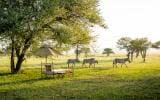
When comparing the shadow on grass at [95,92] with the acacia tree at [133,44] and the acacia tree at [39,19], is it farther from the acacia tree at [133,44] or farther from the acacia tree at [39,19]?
the acacia tree at [133,44]

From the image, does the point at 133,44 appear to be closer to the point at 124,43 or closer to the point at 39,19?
the point at 124,43

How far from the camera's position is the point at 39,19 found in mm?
37344

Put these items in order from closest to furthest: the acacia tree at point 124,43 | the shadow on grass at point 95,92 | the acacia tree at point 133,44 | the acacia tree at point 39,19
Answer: the shadow on grass at point 95,92 < the acacia tree at point 39,19 < the acacia tree at point 133,44 < the acacia tree at point 124,43

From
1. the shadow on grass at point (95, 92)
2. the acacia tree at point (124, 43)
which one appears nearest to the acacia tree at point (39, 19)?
the shadow on grass at point (95, 92)

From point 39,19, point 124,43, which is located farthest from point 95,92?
point 124,43

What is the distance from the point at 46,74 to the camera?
38.6 m

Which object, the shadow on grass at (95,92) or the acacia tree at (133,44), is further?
the acacia tree at (133,44)

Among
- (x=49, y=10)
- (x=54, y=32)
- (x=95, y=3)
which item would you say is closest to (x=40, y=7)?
(x=49, y=10)

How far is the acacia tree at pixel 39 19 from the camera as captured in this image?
36906mm

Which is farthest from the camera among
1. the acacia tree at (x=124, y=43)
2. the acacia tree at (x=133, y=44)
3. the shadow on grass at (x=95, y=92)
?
the acacia tree at (x=124, y=43)

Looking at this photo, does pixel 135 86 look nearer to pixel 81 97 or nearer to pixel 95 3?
pixel 81 97

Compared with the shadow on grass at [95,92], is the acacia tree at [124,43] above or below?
above

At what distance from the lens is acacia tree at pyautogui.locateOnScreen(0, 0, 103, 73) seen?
3691 centimetres

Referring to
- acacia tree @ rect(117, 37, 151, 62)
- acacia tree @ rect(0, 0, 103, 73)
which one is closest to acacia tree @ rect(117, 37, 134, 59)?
acacia tree @ rect(117, 37, 151, 62)
